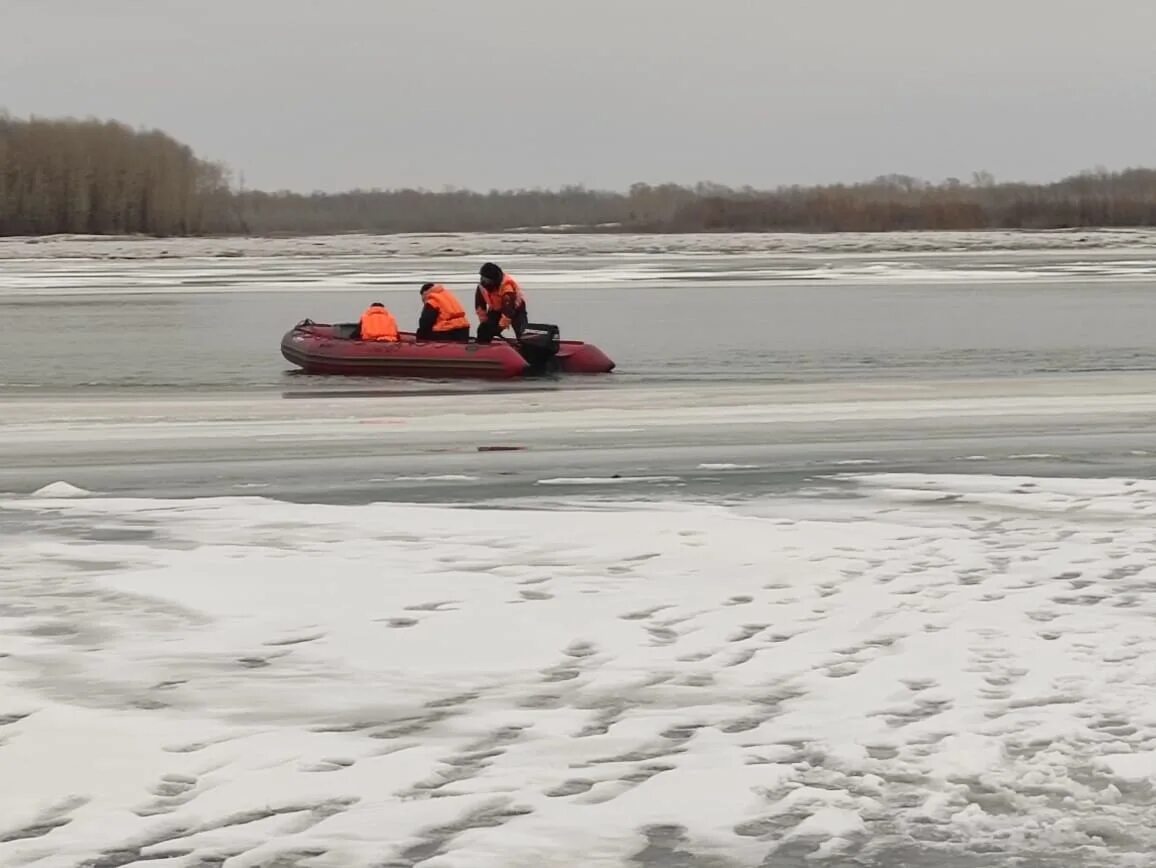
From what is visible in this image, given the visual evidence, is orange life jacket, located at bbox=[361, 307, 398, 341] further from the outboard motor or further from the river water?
the river water

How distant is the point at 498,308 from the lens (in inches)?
663

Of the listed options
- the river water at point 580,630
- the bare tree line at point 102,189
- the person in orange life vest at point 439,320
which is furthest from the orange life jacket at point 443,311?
the bare tree line at point 102,189

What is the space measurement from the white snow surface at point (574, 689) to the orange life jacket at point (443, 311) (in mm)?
8929

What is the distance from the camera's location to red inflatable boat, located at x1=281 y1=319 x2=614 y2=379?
16312 millimetres

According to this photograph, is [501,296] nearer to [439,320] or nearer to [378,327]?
[439,320]

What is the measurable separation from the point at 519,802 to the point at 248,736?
2.99 feet

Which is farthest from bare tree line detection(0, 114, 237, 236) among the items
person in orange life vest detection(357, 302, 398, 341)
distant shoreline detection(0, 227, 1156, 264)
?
person in orange life vest detection(357, 302, 398, 341)

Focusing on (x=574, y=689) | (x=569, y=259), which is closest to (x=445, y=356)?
(x=574, y=689)

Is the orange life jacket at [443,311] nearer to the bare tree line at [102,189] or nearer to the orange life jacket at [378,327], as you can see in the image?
the orange life jacket at [378,327]

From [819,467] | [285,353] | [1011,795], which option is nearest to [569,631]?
[1011,795]

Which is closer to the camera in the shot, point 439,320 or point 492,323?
point 492,323

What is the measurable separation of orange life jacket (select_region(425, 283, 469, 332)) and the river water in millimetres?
2429

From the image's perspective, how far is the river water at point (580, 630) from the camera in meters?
4.11

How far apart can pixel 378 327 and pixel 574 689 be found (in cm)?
1210
